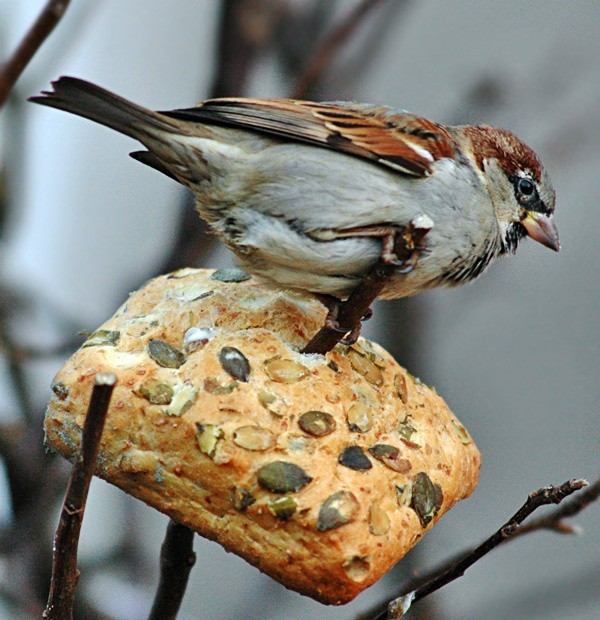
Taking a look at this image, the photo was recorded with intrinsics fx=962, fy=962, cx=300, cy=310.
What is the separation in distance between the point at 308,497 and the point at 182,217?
1485 mm

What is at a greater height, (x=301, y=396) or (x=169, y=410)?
(x=301, y=396)

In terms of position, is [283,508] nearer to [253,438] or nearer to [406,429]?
[253,438]

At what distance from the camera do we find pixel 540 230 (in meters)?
2.23

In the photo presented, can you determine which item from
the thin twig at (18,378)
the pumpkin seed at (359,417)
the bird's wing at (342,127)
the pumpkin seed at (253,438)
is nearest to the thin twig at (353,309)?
the pumpkin seed at (359,417)

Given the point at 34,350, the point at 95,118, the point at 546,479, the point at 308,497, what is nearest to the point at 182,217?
the point at 34,350

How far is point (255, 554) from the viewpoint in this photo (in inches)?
63.3

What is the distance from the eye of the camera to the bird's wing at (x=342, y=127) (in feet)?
6.42

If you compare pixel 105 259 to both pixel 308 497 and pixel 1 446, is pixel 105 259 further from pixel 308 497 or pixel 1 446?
pixel 308 497

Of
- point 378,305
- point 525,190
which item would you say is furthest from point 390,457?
point 378,305

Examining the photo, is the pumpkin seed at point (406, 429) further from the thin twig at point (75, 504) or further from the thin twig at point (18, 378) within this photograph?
the thin twig at point (18, 378)

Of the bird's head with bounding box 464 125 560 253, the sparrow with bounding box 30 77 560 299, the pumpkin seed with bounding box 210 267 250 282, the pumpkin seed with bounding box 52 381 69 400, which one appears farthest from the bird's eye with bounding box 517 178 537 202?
the pumpkin seed with bounding box 52 381 69 400

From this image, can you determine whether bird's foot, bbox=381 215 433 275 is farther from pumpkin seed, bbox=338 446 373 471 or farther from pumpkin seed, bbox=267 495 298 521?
pumpkin seed, bbox=267 495 298 521

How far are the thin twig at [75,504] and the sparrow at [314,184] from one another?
2.22 ft

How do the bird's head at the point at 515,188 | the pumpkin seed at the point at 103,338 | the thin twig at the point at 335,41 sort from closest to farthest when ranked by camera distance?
the pumpkin seed at the point at 103,338 → the bird's head at the point at 515,188 → the thin twig at the point at 335,41
